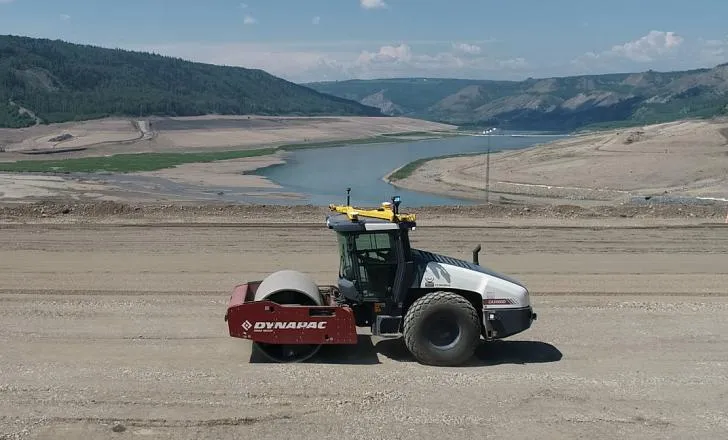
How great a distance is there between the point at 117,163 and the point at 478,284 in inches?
2524

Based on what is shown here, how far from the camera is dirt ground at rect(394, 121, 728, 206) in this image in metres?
45.2

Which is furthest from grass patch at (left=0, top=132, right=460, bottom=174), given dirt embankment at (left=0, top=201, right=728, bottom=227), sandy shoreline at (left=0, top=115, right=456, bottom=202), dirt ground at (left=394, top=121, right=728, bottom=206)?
dirt embankment at (left=0, top=201, right=728, bottom=227)

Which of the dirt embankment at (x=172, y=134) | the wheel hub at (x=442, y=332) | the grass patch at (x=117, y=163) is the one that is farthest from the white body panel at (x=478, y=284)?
the dirt embankment at (x=172, y=134)

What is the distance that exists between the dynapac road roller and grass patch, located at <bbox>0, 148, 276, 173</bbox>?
5371 cm

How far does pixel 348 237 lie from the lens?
31.6 feet

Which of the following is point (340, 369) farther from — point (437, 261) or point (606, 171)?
point (606, 171)

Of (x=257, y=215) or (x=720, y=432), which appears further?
(x=257, y=215)

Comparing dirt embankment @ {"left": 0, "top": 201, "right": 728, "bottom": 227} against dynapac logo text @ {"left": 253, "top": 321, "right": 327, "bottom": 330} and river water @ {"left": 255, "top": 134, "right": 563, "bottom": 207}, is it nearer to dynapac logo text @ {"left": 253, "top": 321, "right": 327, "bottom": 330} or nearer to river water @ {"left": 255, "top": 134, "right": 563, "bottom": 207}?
dynapac logo text @ {"left": 253, "top": 321, "right": 327, "bottom": 330}

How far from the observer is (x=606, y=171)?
5162cm

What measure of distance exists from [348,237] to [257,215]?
1607cm

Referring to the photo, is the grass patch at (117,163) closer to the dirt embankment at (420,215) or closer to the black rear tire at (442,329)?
the dirt embankment at (420,215)

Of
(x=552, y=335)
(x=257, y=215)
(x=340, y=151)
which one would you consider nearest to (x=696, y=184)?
(x=257, y=215)

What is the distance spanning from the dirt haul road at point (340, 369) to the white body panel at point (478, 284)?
90 cm

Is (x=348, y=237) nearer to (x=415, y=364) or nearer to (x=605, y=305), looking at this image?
(x=415, y=364)
